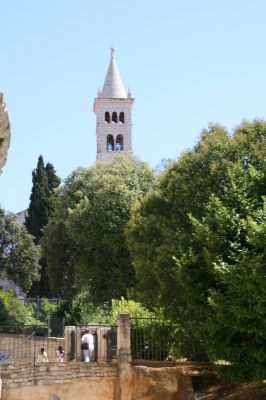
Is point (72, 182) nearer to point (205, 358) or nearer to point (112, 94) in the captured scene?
point (205, 358)

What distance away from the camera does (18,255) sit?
5422 cm

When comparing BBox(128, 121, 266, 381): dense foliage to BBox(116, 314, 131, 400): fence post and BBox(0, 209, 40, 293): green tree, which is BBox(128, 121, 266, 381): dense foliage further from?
BBox(0, 209, 40, 293): green tree

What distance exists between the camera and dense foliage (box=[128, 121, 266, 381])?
18.4 metres

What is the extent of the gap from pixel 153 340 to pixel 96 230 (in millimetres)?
18252

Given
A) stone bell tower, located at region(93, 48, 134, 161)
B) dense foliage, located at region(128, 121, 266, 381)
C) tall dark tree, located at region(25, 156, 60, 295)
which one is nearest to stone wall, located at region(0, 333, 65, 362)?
dense foliage, located at region(128, 121, 266, 381)

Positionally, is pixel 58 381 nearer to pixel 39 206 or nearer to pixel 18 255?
pixel 18 255

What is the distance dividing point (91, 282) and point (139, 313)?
45.4 feet

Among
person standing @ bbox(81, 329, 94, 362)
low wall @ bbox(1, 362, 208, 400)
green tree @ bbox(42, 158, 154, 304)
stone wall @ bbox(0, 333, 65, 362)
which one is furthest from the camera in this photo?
green tree @ bbox(42, 158, 154, 304)

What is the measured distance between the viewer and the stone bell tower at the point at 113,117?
8206 centimetres

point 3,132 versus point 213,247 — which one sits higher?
point 3,132

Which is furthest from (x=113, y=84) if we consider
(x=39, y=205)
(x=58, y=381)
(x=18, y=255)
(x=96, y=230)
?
(x=58, y=381)

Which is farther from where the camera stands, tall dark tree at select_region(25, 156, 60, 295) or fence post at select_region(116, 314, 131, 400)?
tall dark tree at select_region(25, 156, 60, 295)

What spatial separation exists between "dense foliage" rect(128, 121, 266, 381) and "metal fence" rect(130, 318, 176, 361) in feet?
2.39

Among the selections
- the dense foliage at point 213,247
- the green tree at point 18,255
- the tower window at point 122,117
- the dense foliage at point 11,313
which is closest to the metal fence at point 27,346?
the dense foliage at point 213,247
